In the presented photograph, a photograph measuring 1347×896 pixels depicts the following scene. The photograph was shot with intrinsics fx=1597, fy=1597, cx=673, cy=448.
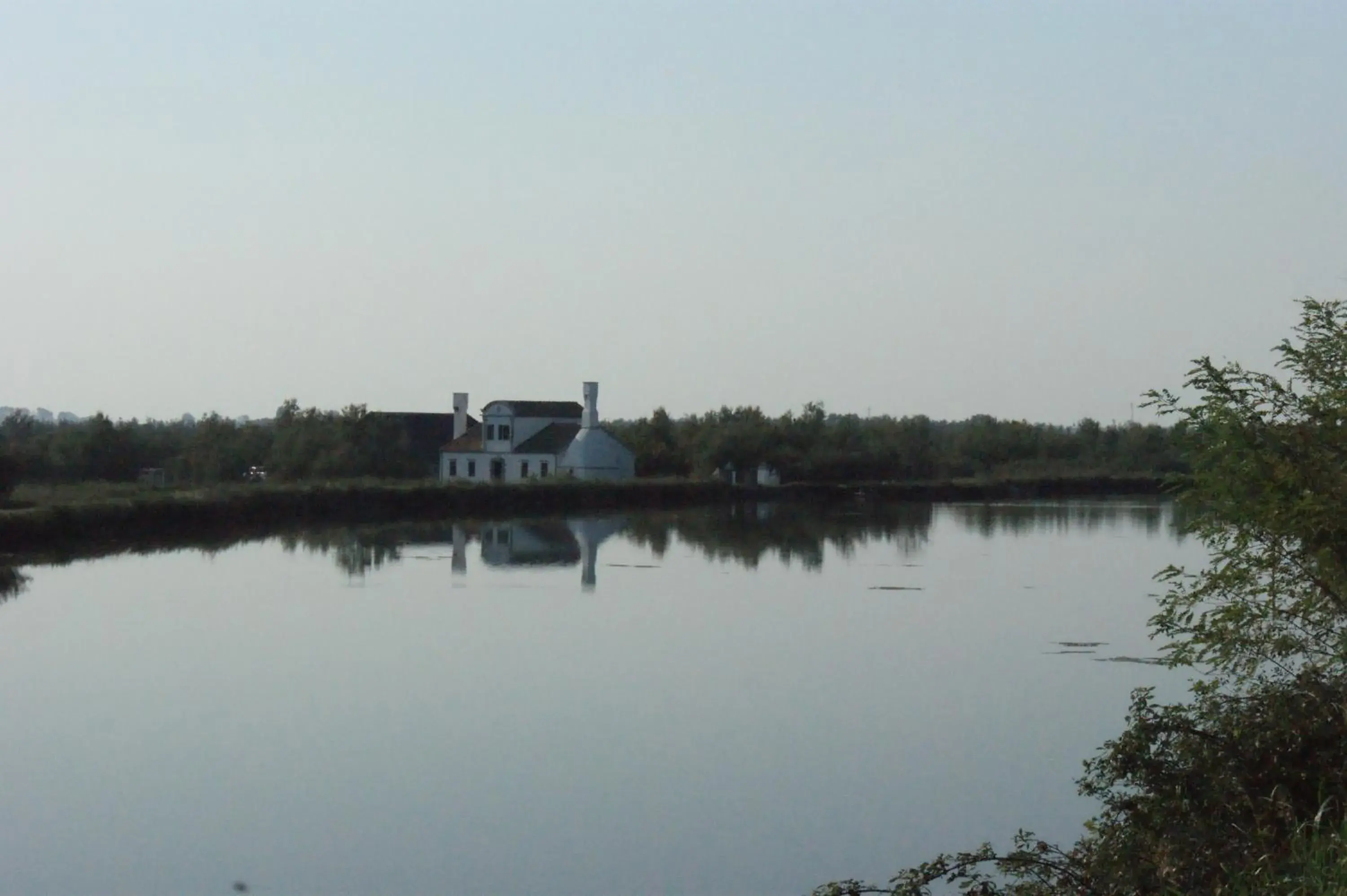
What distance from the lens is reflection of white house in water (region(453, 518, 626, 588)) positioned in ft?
98.3

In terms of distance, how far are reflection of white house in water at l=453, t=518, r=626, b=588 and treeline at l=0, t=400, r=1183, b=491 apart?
917 centimetres

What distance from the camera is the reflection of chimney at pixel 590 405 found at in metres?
54.0

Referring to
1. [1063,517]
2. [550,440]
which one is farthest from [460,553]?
[550,440]

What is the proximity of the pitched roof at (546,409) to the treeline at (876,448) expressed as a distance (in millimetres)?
5378

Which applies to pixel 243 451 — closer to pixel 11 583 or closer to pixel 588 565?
pixel 588 565

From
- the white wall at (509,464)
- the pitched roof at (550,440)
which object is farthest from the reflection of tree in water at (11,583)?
the pitched roof at (550,440)

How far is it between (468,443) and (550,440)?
9.68ft

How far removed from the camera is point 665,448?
64562 millimetres

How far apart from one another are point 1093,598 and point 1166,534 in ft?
54.6

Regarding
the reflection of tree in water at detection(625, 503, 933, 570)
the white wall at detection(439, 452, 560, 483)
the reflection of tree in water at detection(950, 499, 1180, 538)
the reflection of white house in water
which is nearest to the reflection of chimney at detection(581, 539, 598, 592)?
the reflection of white house in water

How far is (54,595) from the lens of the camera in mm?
22562

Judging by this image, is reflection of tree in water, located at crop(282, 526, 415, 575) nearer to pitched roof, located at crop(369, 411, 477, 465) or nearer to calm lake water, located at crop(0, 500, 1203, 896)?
calm lake water, located at crop(0, 500, 1203, 896)

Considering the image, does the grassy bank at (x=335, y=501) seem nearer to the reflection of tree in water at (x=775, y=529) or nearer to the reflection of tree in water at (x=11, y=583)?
the reflection of tree in water at (x=775, y=529)

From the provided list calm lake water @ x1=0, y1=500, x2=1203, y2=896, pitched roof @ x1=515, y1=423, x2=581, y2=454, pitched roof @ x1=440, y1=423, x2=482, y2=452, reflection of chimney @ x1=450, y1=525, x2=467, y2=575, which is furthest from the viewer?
pitched roof @ x1=440, y1=423, x2=482, y2=452
